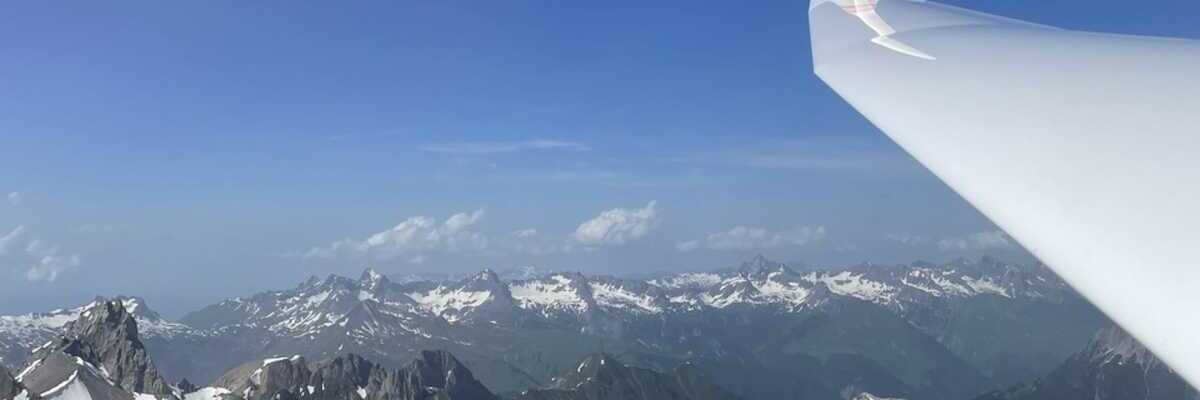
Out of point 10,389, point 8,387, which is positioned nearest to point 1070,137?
point 8,387

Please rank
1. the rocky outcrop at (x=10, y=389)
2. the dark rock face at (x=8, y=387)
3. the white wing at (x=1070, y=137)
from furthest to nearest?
the rocky outcrop at (x=10, y=389) < the dark rock face at (x=8, y=387) < the white wing at (x=1070, y=137)

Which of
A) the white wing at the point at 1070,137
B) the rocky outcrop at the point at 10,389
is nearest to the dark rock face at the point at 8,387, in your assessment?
the rocky outcrop at the point at 10,389

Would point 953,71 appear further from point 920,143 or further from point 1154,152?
point 1154,152

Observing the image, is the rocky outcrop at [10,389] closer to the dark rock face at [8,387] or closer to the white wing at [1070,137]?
the dark rock face at [8,387]

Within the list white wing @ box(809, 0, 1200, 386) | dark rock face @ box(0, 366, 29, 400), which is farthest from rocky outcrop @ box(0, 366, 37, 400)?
white wing @ box(809, 0, 1200, 386)

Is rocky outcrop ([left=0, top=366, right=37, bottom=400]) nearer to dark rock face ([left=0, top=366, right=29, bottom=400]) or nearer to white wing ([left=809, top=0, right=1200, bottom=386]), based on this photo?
dark rock face ([left=0, top=366, right=29, bottom=400])

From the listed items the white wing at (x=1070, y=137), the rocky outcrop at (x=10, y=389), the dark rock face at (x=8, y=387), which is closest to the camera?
the white wing at (x=1070, y=137)

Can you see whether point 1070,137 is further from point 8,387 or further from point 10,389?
point 10,389

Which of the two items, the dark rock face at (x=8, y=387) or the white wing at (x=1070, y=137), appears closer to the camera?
the white wing at (x=1070, y=137)

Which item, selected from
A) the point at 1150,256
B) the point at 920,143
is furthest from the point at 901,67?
the point at 1150,256
